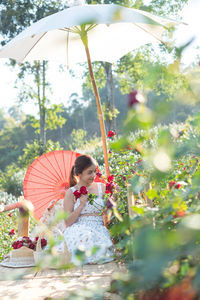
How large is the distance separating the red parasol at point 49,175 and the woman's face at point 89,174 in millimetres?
522

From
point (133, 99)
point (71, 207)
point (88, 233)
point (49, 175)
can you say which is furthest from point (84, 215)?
point (133, 99)

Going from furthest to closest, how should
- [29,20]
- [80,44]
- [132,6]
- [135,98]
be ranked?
1. [29,20]
2. [132,6]
3. [80,44]
4. [135,98]

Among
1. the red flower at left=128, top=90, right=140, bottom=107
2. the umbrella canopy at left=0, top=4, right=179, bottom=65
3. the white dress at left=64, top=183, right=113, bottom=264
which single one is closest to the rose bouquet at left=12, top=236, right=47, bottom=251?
the white dress at left=64, top=183, right=113, bottom=264

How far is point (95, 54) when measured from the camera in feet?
13.9

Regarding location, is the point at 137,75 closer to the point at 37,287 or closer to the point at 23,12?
the point at 23,12

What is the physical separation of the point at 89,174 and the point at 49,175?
0.67m

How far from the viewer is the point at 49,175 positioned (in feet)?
11.7

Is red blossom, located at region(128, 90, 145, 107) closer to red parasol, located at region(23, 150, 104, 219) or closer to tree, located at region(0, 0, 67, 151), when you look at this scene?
red parasol, located at region(23, 150, 104, 219)

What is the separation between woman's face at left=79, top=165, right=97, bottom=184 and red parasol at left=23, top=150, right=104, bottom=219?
1.71ft

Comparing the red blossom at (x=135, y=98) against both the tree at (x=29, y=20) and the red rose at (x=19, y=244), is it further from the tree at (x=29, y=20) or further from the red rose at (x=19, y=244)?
the tree at (x=29, y=20)

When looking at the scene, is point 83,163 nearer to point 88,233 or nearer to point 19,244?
point 88,233

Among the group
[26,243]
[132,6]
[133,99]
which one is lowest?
[26,243]

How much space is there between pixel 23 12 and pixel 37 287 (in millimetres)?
10649

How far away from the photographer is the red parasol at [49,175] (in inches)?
139
